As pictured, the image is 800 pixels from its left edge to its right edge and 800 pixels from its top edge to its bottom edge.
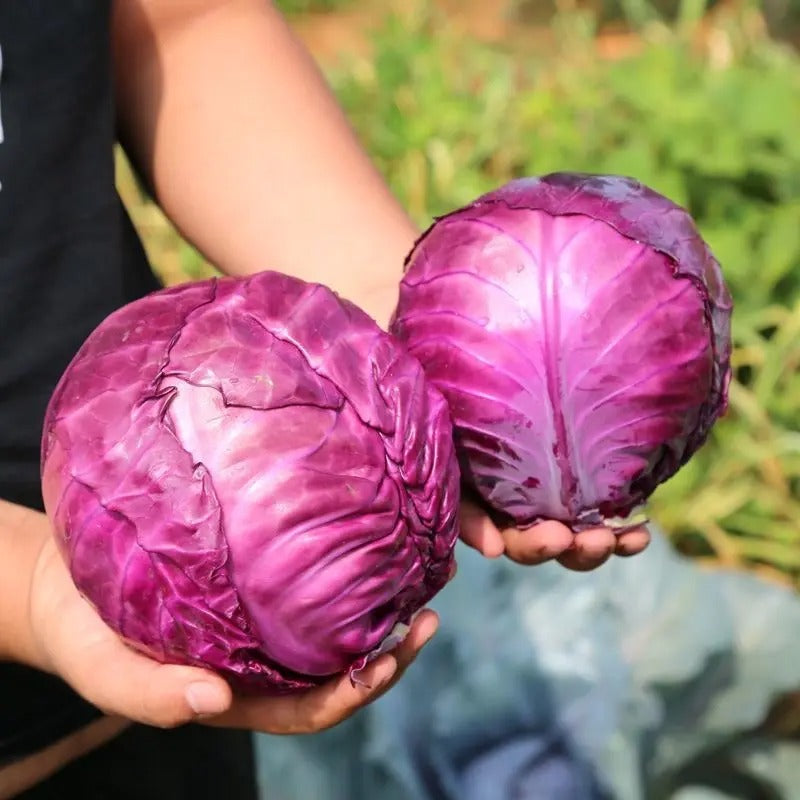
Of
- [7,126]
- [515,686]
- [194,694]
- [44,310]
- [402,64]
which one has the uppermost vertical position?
[7,126]

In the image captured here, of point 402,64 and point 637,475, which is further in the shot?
point 402,64

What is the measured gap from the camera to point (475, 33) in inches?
200

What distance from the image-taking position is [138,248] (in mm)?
1588

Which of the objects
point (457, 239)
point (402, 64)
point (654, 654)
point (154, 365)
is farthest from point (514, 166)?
point (154, 365)

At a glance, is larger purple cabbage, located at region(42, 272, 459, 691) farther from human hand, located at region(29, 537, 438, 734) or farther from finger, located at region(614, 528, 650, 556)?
finger, located at region(614, 528, 650, 556)

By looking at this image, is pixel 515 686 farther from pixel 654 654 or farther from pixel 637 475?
pixel 637 475

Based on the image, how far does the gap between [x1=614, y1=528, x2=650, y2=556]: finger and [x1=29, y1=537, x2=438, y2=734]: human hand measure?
320 mm

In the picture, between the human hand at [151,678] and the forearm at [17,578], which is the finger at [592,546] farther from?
the forearm at [17,578]

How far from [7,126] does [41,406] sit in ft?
1.16

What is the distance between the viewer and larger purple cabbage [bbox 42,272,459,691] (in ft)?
3.35

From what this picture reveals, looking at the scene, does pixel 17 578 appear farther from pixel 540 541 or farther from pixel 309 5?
pixel 309 5

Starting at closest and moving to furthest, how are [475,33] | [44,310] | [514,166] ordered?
1. [44,310]
2. [514,166]
3. [475,33]

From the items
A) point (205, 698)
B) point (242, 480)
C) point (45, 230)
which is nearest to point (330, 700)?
point (205, 698)

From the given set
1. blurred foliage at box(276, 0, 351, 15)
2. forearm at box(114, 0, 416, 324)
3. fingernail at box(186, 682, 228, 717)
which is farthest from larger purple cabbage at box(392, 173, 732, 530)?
blurred foliage at box(276, 0, 351, 15)
